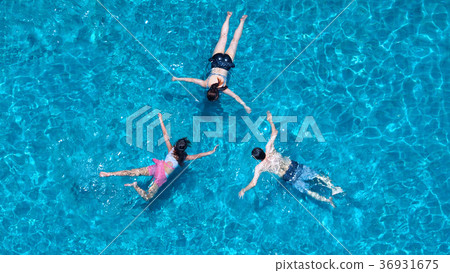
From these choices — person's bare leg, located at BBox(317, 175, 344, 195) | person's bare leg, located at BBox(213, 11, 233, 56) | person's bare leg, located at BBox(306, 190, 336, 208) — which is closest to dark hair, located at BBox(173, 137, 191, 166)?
person's bare leg, located at BBox(213, 11, 233, 56)

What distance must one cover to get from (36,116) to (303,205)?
21.7 feet

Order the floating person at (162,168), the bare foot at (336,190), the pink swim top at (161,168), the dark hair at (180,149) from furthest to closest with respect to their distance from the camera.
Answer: the bare foot at (336,190) → the pink swim top at (161,168) → the floating person at (162,168) → the dark hair at (180,149)

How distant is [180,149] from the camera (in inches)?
328

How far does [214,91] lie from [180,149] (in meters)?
1.43

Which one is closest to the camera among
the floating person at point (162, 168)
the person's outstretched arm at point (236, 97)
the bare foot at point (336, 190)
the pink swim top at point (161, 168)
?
the floating person at point (162, 168)

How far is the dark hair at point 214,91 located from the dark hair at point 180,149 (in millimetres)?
1007

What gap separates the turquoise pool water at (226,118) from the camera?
9.44m

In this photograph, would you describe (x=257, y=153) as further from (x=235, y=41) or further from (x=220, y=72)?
(x=235, y=41)

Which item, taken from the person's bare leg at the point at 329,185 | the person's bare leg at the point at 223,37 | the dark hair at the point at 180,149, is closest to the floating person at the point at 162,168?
the dark hair at the point at 180,149

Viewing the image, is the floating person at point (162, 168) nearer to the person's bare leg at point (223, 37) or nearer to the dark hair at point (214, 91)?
the dark hair at point (214, 91)

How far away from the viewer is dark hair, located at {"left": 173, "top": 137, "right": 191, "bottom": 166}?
27.3 ft

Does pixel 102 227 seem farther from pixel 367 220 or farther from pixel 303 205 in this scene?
pixel 367 220

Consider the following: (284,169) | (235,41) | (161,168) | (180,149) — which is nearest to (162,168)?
(161,168)

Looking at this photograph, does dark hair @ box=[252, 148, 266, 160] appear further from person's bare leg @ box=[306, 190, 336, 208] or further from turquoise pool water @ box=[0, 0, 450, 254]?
person's bare leg @ box=[306, 190, 336, 208]
